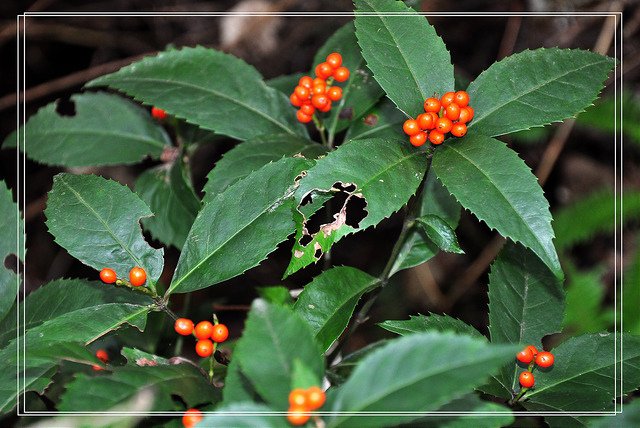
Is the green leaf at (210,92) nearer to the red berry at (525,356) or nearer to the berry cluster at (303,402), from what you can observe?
the red berry at (525,356)

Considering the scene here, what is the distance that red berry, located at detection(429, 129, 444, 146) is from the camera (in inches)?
59.1

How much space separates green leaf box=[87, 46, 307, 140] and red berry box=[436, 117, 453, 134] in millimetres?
584

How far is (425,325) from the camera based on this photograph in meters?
1.53

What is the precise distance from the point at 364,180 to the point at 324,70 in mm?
526

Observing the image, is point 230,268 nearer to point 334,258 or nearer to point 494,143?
point 494,143

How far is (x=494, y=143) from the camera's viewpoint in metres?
1.48

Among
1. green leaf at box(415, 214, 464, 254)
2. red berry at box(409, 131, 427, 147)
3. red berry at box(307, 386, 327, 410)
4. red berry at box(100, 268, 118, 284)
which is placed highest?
red berry at box(409, 131, 427, 147)

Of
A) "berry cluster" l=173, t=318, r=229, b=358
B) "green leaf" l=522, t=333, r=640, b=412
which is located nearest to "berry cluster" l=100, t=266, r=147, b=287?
"berry cluster" l=173, t=318, r=229, b=358

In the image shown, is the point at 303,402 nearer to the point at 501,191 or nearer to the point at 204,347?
the point at 204,347

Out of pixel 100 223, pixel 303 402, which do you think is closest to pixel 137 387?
pixel 303 402

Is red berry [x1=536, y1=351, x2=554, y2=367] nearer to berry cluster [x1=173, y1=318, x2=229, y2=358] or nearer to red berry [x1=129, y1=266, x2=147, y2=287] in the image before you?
berry cluster [x1=173, y1=318, x2=229, y2=358]

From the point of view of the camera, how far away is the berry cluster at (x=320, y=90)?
5.98ft

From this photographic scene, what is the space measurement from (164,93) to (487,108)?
Result: 860 millimetres

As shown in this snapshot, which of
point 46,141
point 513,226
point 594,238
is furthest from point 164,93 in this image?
point 594,238
